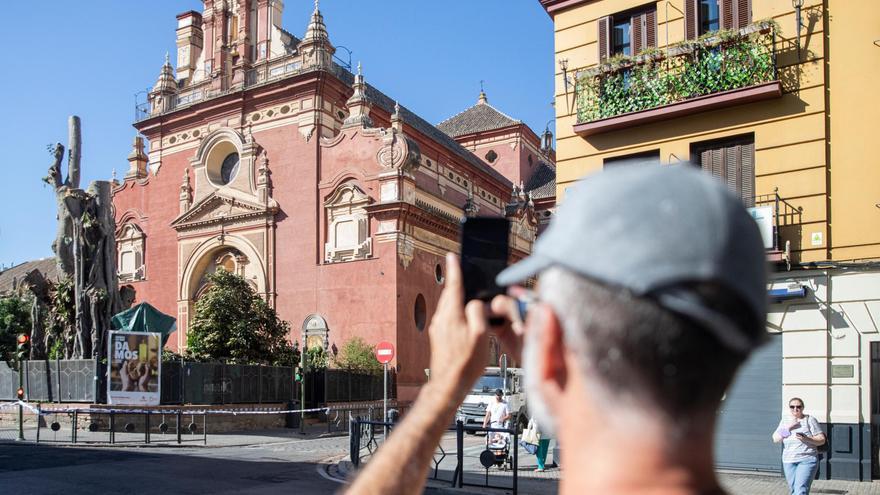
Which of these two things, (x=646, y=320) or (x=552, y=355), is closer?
(x=646, y=320)

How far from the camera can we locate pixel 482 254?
171 cm

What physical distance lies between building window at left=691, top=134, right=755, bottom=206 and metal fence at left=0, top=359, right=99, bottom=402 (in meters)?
18.0

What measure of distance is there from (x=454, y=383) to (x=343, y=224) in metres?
34.8

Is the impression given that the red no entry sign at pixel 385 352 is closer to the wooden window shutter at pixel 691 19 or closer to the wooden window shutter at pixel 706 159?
the wooden window shutter at pixel 706 159

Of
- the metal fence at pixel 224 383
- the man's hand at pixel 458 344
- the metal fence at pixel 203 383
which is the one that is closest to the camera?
the man's hand at pixel 458 344

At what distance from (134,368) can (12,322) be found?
30751mm

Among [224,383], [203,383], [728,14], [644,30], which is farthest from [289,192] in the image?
[728,14]

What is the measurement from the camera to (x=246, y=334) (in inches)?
1257

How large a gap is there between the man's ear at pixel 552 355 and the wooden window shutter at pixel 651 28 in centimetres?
1670

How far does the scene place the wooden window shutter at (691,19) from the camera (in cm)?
1627

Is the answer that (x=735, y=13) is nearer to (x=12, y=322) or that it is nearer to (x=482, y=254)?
(x=482, y=254)

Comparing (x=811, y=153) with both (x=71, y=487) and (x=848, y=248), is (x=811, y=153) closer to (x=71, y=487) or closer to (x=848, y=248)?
(x=848, y=248)

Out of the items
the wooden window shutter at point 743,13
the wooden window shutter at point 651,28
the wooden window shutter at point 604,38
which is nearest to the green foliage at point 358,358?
the wooden window shutter at point 604,38

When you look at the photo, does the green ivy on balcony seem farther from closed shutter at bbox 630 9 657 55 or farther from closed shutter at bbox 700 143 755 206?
closed shutter at bbox 700 143 755 206
